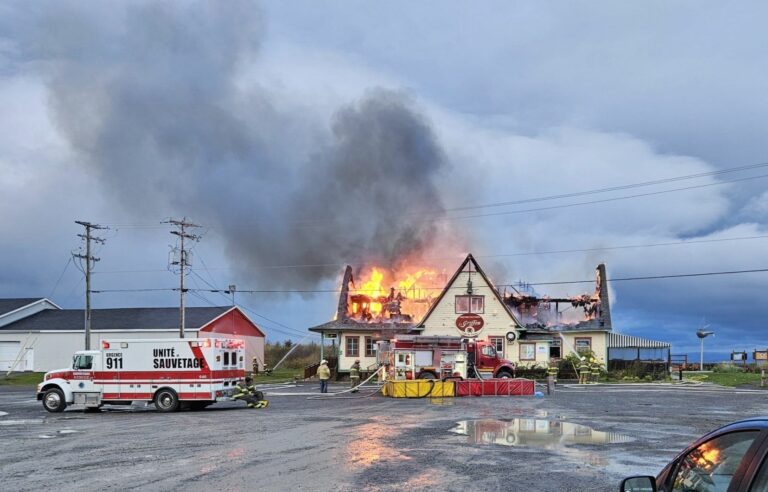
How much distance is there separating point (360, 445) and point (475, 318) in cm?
3409

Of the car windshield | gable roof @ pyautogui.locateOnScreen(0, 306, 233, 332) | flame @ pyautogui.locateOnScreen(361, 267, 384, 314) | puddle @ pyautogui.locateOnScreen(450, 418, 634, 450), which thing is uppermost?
flame @ pyautogui.locateOnScreen(361, 267, 384, 314)

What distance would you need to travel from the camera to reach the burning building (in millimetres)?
47094

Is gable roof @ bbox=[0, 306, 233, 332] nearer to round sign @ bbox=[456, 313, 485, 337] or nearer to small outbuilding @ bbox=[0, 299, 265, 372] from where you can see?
small outbuilding @ bbox=[0, 299, 265, 372]

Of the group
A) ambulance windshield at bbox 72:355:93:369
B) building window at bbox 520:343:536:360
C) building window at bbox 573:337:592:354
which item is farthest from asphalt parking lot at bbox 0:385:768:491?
building window at bbox 573:337:592:354

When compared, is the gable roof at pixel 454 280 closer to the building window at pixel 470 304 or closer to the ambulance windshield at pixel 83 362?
the building window at pixel 470 304

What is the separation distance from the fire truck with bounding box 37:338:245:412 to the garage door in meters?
33.3

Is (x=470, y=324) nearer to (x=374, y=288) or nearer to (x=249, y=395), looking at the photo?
(x=374, y=288)

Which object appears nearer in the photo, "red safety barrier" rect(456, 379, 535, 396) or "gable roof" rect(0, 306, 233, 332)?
"red safety barrier" rect(456, 379, 535, 396)

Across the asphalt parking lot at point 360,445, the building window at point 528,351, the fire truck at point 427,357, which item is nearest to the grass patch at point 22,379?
the asphalt parking lot at point 360,445

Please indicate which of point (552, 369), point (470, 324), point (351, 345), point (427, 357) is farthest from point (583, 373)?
point (351, 345)

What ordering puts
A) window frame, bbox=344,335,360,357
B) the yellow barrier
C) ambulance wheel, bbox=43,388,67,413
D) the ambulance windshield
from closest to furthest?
1. ambulance wheel, bbox=43,388,67,413
2. the ambulance windshield
3. the yellow barrier
4. window frame, bbox=344,335,360,357

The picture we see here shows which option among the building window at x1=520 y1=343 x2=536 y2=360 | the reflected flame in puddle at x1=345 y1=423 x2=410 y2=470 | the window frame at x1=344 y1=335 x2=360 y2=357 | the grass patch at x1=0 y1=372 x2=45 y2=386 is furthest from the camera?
the window frame at x1=344 y1=335 x2=360 y2=357

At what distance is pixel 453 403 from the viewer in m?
25.9

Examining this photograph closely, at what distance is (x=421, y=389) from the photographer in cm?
2973
